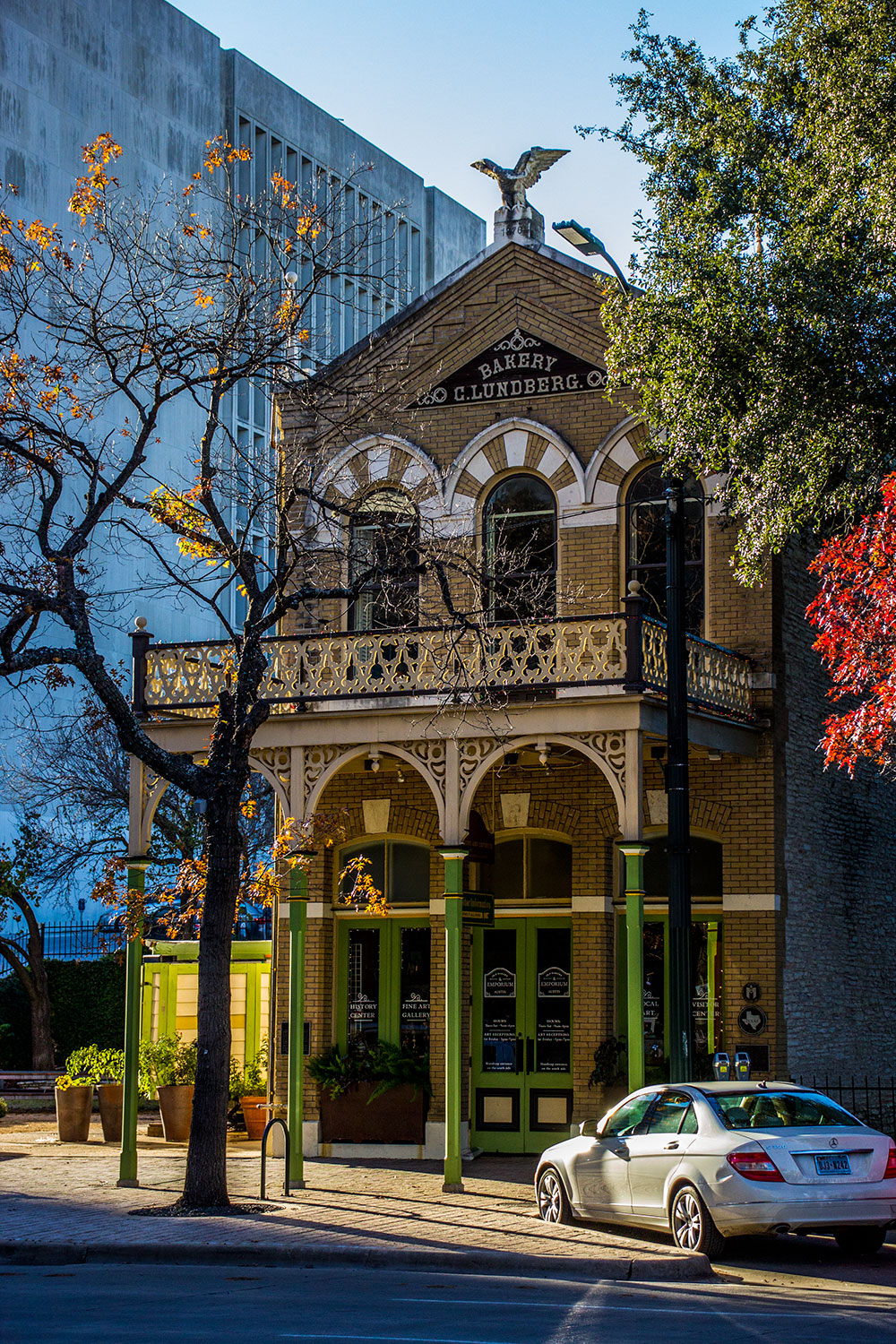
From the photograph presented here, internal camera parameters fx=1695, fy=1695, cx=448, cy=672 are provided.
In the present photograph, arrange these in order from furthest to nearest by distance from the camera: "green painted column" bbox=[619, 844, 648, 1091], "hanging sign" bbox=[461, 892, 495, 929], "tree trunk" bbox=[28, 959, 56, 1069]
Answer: "tree trunk" bbox=[28, 959, 56, 1069]
"hanging sign" bbox=[461, 892, 495, 929]
"green painted column" bbox=[619, 844, 648, 1091]

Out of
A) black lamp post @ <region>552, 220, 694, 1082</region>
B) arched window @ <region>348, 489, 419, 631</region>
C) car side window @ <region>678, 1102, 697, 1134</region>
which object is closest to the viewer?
car side window @ <region>678, 1102, 697, 1134</region>

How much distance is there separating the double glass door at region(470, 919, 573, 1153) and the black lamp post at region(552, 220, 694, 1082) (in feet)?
14.9

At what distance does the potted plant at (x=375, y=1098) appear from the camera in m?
19.4

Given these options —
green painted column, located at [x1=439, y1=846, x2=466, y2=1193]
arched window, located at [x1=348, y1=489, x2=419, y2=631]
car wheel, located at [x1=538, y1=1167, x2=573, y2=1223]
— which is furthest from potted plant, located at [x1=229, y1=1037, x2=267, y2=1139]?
car wheel, located at [x1=538, y1=1167, x2=573, y2=1223]

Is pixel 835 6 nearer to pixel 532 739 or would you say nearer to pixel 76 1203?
pixel 532 739

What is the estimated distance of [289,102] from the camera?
189 feet

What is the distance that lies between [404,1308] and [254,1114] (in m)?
11.4

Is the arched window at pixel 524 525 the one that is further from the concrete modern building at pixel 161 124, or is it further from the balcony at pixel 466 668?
the concrete modern building at pixel 161 124

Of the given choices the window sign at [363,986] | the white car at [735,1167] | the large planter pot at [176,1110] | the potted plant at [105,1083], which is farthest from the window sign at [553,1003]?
the white car at [735,1167]

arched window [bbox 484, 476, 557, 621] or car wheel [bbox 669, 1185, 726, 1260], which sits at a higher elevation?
arched window [bbox 484, 476, 557, 621]

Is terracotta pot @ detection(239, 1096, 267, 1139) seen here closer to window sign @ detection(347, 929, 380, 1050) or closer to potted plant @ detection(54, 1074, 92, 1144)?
window sign @ detection(347, 929, 380, 1050)

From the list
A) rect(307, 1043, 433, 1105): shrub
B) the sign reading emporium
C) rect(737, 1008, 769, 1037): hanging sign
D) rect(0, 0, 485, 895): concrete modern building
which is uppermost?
rect(0, 0, 485, 895): concrete modern building

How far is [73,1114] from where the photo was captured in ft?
70.2

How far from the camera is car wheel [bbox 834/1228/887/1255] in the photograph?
1246cm
